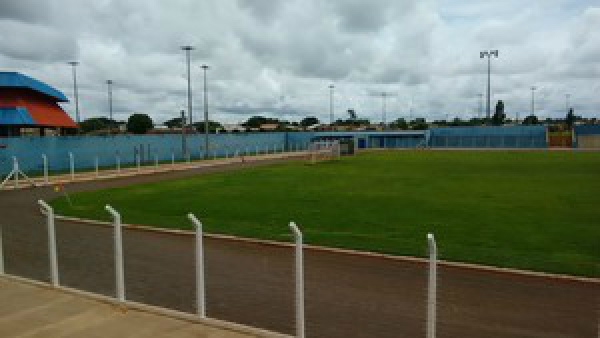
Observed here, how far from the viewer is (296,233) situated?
6.11 metres

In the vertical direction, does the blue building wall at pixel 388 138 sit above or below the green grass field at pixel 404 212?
above

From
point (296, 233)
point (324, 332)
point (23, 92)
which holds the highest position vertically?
point (23, 92)

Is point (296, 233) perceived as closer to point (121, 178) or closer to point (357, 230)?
point (357, 230)

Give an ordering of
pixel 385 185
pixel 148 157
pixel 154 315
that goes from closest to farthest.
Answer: pixel 154 315 < pixel 385 185 < pixel 148 157

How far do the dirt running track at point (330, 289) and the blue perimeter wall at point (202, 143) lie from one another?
2238cm

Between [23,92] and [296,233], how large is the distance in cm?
4718

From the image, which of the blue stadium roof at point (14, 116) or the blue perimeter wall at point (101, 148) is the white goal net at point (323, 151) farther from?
the blue stadium roof at point (14, 116)

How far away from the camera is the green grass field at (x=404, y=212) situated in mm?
11984

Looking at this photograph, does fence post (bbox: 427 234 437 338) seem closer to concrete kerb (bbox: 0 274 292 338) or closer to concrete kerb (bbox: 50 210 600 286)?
concrete kerb (bbox: 0 274 292 338)

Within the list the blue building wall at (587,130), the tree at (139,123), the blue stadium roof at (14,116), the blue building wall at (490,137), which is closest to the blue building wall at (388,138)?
the blue building wall at (490,137)

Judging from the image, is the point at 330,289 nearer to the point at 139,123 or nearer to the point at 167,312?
the point at 167,312

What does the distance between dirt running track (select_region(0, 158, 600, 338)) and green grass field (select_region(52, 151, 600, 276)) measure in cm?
136

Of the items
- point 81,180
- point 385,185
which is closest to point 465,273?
point 385,185

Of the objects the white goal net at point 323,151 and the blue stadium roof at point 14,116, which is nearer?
the blue stadium roof at point 14,116
